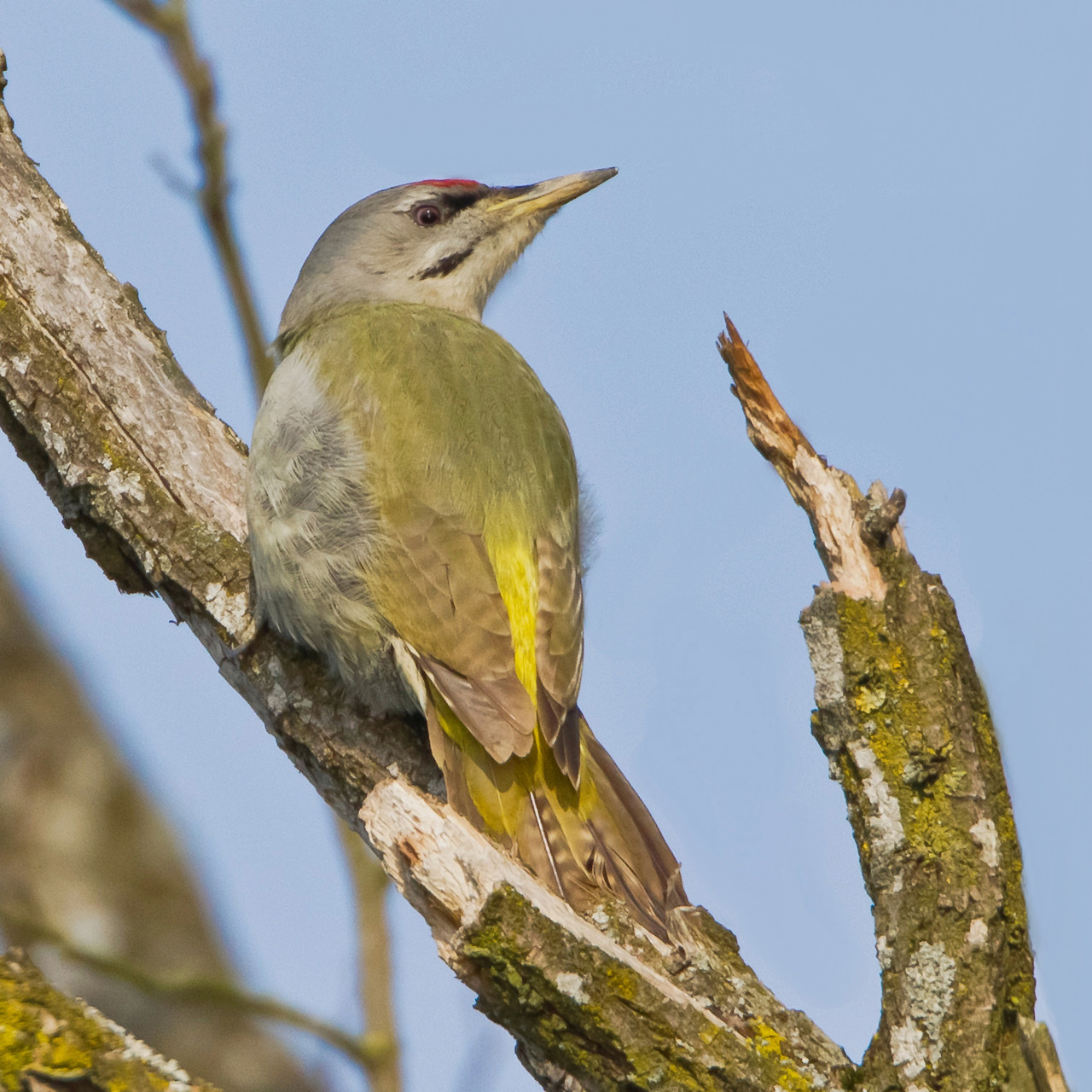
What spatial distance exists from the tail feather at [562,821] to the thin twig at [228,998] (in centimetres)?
118

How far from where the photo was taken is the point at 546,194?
256 inches

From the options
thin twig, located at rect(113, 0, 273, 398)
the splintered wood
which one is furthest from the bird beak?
the splintered wood

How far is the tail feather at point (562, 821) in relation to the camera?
13.2ft

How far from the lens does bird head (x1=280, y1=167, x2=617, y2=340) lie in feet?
20.8

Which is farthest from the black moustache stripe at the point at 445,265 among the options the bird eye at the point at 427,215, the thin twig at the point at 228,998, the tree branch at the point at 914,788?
the thin twig at the point at 228,998

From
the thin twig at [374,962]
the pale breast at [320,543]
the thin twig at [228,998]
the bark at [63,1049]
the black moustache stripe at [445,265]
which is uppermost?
the black moustache stripe at [445,265]

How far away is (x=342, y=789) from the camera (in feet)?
14.3

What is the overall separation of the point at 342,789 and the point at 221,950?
332 centimetres

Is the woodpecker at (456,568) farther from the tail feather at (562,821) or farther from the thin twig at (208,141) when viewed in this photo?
the thin twig at (208,141)

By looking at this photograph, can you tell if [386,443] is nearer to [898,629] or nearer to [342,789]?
[342,789]

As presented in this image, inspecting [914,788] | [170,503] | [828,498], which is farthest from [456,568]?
[914,788]

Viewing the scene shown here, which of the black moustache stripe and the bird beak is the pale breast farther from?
the bird beak

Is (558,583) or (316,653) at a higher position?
(558,583)

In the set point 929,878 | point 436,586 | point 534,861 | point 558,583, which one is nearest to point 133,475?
point 436,586
